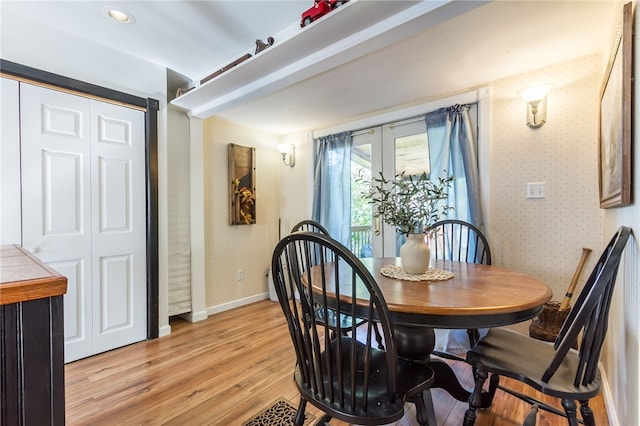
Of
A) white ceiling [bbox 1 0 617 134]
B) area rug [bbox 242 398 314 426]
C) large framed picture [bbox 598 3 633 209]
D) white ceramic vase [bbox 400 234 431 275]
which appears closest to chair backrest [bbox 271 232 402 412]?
white ceramic vase [bbox 400 234 431 275]

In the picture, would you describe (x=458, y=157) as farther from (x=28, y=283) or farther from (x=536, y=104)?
(x=28, y=283)

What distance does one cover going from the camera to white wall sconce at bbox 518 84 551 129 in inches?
85.4

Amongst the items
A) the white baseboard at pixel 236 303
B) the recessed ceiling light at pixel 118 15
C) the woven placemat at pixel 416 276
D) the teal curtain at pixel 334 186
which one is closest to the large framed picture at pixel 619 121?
the woven placemat at pixel 416 276

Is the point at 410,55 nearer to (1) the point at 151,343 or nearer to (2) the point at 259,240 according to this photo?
(2) the point at 259,240

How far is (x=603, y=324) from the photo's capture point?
1062 millimetres

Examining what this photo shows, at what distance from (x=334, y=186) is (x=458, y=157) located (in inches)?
56.1

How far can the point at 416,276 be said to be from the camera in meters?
1.49

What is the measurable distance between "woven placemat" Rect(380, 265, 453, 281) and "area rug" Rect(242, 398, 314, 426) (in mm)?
877

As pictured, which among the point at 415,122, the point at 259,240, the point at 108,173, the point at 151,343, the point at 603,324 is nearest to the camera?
the point at 603,324

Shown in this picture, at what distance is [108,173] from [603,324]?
10.1 ft

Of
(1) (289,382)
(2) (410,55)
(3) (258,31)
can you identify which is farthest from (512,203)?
(3) (258,31)

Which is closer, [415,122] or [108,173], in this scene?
[108,173]

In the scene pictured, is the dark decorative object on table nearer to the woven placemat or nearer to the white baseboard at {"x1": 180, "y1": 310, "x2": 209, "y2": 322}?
the woven placemat

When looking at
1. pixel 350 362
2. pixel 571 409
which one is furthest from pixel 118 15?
pixel 571 409
